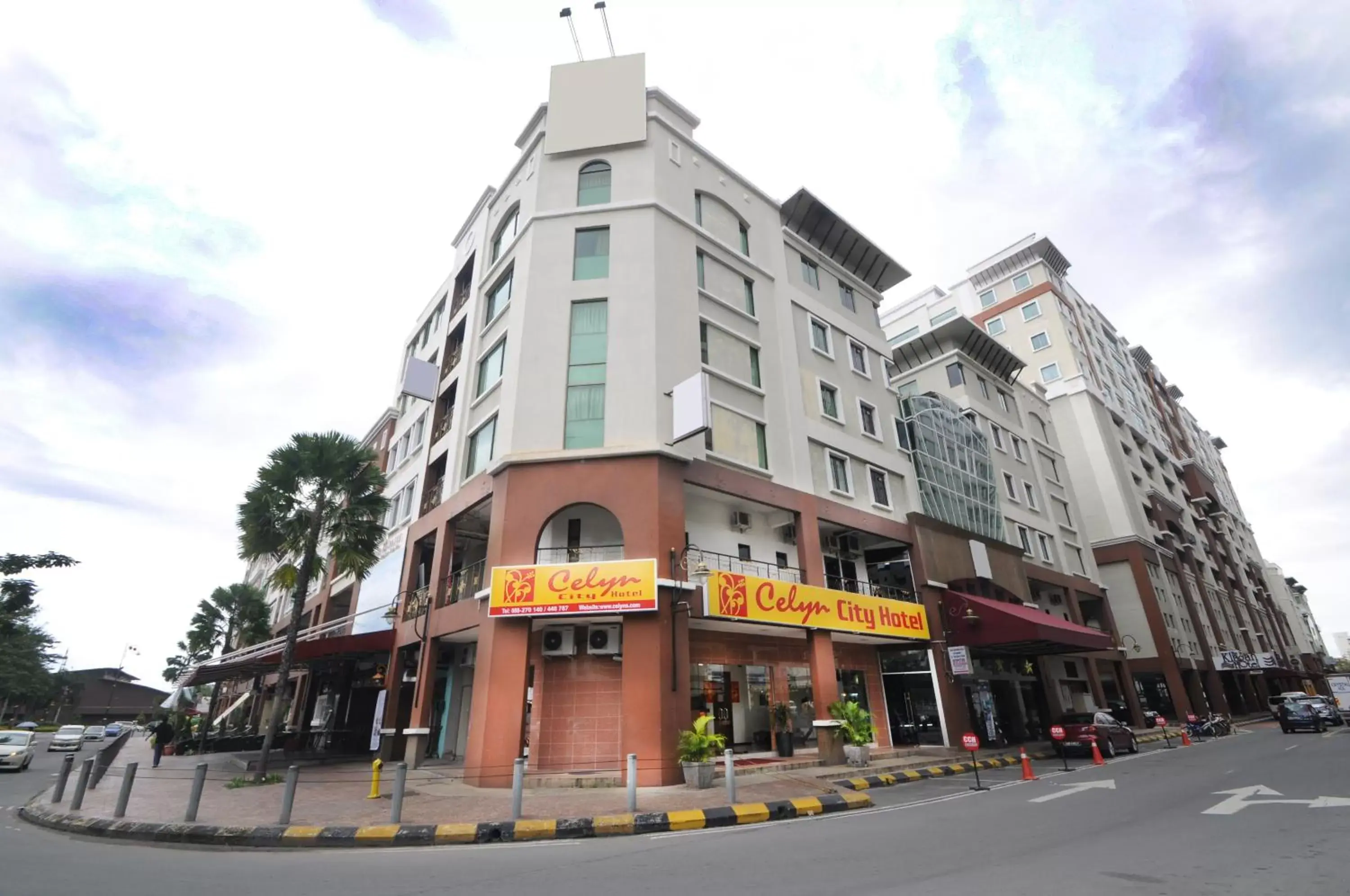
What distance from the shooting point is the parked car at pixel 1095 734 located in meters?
21.2

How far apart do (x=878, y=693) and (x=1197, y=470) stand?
60.1 metres

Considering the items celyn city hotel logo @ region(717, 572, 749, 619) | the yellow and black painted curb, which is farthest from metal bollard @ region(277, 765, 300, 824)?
the yellow and black painted curb

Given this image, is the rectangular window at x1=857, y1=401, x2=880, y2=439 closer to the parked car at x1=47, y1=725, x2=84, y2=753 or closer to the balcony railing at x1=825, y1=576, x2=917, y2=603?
the balcony railing at x1=825, y1=576, x2=917, y2=603

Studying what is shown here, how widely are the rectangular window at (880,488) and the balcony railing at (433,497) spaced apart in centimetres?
1784

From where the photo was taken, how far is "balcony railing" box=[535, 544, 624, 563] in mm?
17938

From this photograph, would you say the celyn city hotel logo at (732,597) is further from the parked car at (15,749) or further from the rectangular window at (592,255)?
the parked car at (15,749)

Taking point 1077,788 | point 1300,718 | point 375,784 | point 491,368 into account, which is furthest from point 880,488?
point 1300,718

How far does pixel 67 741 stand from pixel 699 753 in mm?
45594

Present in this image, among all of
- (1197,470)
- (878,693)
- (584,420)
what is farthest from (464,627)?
(1197,470)

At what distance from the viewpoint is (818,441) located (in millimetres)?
24188

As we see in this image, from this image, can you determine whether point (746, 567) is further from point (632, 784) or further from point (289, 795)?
point (289, 795)

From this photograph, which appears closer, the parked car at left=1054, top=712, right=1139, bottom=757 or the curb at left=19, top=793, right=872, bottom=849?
the curb at left=19, top=793, right=872, bottom=849

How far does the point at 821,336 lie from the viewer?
27.5 meters

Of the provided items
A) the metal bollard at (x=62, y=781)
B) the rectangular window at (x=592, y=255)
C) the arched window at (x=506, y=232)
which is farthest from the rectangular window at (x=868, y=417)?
the metal bollard at (x=62, y=781)
